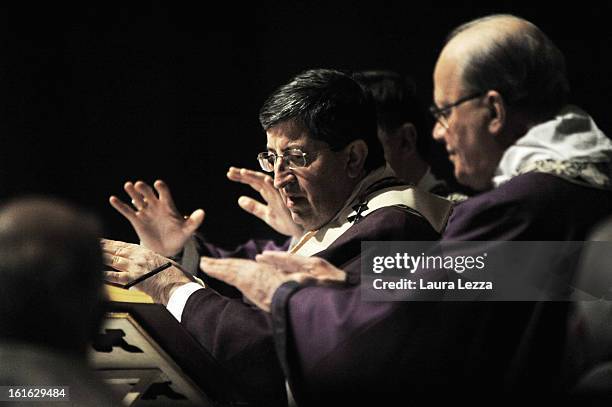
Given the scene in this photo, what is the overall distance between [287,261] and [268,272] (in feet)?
0.23

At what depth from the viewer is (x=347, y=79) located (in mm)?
3523

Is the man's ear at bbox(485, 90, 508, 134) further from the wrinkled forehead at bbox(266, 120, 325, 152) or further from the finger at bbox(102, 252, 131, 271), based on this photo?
the finger at bbox(102, 252, 131, 271)

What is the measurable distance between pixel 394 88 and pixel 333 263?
1.31 metres

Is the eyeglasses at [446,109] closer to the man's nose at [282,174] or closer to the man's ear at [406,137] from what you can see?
the man's nose at [282,174]

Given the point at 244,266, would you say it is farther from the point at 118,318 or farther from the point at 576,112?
the point at 576,112

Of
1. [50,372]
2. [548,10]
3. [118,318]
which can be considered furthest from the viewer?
[548,10]

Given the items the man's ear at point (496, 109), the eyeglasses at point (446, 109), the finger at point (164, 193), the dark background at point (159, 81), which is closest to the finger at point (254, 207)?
the dark background at point (159, 81)

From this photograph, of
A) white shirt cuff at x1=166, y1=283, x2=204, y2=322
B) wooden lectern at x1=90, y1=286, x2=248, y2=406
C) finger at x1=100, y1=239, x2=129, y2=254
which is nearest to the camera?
wooden lectern at x1=90, y1=286, x2=248, y2=406

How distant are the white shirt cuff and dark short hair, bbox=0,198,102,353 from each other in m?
0.91

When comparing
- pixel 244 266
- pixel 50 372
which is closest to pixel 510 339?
pixel 244 266

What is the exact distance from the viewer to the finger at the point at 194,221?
13.2 ft

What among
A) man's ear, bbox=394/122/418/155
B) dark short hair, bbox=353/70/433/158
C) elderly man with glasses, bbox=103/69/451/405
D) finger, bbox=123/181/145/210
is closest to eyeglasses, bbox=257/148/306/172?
elderly man with glasses, bbox=103/69/451/405

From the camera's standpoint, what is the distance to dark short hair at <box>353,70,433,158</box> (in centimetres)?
436

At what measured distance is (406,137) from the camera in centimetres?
448
